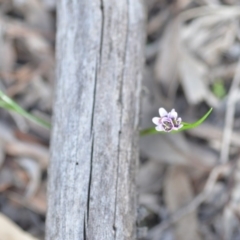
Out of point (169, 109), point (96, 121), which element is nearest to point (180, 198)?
point (169, 109)

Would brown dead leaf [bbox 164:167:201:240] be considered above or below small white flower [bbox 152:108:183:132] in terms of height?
below

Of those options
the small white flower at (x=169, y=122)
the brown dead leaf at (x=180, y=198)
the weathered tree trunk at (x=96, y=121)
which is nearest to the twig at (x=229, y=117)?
the brown dead leaf at (x=180, y=198)

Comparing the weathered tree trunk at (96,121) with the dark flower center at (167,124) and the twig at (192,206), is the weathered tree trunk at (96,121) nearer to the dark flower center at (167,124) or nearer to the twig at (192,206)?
the dark flower center at (167,124)

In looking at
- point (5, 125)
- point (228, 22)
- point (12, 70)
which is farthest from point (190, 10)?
point (5, 125)

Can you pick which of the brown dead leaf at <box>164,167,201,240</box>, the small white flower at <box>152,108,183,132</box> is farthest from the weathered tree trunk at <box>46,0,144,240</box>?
the brown dead leaf at <box>164,167,201,240</box>

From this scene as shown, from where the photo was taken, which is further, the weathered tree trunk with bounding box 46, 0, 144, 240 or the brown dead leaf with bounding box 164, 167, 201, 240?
the brown dead leaf with bounding box 164, 167, 201, 240

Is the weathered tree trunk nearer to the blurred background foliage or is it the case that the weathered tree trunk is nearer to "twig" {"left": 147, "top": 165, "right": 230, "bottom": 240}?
the blurred background foliage
